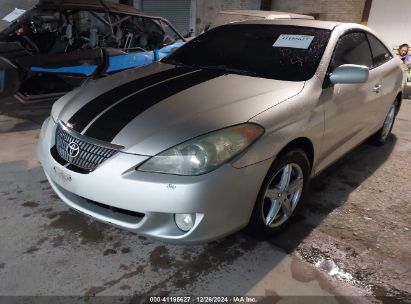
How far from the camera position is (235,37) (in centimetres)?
308

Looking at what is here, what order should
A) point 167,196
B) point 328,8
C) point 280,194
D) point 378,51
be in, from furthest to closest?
1. point 328,8
2. point 378,51
3. point 280,194
4. point 167,196

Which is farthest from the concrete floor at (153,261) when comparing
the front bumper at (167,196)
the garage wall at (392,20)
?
the garage wall at (392,20)

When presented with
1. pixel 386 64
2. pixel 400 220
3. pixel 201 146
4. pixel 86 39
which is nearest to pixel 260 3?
pixel 86 39

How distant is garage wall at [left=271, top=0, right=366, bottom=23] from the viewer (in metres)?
9.28

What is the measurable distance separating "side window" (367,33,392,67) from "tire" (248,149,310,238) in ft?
5.03

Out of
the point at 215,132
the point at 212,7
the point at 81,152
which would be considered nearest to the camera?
the point at 215,132

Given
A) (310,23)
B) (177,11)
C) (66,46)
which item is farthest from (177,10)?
(310,23)

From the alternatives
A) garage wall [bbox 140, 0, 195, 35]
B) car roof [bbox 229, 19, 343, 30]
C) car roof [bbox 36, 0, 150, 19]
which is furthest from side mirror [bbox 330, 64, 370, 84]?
garage wall [bbox 140, 0, 195, 35]

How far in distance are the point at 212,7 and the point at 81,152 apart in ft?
35.4

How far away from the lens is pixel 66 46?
207 inches

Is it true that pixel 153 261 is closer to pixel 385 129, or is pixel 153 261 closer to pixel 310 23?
pixel 310 23

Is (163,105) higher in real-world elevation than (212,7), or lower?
higher

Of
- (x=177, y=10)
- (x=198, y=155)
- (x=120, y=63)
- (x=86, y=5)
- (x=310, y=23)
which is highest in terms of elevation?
(x=310, y=23)

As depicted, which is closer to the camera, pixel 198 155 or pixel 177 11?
pixel 198 155
